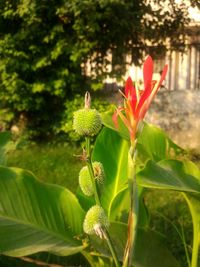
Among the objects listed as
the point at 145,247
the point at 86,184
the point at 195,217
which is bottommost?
the point at 145,247

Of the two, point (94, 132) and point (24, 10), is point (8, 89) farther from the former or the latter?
point (94, 132)

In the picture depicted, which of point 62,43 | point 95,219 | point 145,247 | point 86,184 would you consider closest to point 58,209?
point 145,247

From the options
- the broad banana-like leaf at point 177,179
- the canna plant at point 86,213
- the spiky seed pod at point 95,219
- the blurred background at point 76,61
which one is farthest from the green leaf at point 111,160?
the blurred background at point 76,61

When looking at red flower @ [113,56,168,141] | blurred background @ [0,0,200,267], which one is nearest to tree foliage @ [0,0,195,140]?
blurred background @ [0,0,200,267]

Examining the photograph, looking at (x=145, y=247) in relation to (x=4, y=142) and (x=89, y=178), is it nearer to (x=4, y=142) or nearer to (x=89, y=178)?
(x=89, y=178)

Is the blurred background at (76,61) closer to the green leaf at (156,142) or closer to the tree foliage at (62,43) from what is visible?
the tree foliage at (62,43)

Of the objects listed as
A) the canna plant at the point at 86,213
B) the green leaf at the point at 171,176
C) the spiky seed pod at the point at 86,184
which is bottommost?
the canna plant at the point at 86,213
